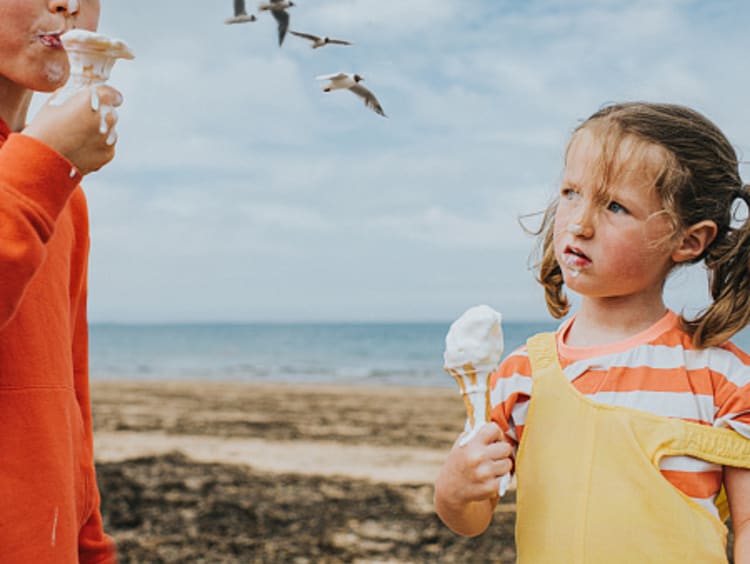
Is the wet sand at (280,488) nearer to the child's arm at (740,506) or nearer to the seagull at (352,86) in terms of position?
the child's arm at (740,506)

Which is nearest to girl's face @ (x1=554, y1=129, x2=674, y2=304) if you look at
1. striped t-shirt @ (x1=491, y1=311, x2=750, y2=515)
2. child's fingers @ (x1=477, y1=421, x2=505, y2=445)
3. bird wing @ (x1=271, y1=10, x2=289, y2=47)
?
striped t-shirt @ (x1=491, y1=311, x2=750, y2=515)

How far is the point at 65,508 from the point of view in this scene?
1810mm

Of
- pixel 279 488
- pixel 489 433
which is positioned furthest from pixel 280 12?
pixel 279 488

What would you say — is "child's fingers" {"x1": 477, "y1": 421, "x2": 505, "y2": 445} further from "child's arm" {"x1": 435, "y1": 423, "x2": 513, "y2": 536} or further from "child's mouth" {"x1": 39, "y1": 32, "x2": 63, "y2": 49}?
"child's mouth" {"x1": 39, "y1": 32, "x2": 63, "y2": 49}

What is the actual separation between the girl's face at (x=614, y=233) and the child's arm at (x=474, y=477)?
0.46 m

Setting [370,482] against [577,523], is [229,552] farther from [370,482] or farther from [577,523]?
[577,523]

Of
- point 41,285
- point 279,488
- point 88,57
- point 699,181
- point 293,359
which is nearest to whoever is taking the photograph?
point 88,57

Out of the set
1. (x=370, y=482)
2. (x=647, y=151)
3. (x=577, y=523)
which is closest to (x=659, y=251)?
(x=647, y=151)

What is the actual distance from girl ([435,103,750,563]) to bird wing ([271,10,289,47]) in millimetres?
867

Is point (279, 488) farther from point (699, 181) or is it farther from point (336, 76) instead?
point (336, 76)

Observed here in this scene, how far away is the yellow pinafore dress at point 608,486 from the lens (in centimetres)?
185

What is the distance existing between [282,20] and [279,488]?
303 inches

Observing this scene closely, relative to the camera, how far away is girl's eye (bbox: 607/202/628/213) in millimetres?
2000

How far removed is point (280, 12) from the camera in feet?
5.28
